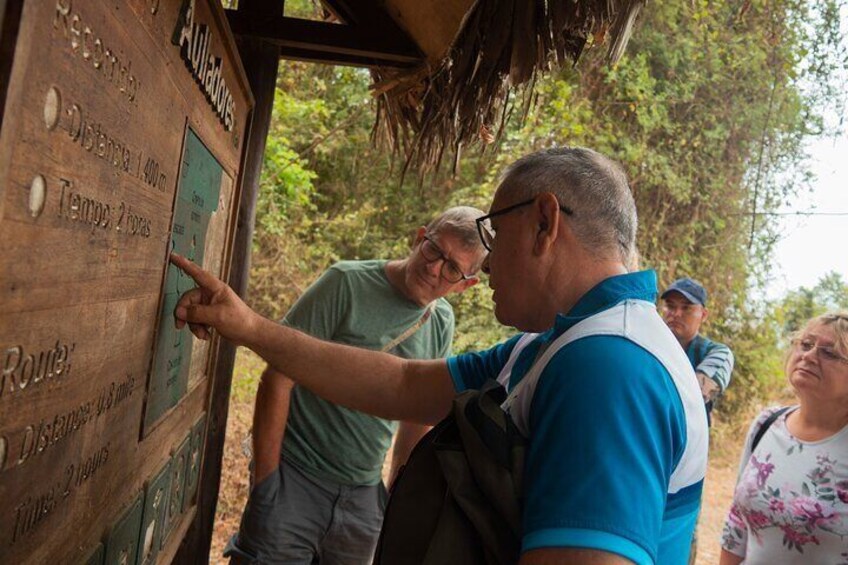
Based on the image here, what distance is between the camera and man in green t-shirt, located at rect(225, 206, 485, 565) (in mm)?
2672

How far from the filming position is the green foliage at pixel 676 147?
9.72 m

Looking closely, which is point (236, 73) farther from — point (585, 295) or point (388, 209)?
point (388, 209)

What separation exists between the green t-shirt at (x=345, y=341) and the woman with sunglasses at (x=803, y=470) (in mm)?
1588

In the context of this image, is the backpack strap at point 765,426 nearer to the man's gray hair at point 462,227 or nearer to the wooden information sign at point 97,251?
the man's gray hair at point 462,227

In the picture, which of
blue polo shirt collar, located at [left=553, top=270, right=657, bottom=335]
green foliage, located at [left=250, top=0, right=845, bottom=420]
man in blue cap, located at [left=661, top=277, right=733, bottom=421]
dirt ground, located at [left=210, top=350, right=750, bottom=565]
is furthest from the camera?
green foliage, located at [left=250, top=0, right=845, bottom=420]

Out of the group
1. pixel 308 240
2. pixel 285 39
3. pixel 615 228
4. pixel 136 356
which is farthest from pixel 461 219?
pixel 308 240

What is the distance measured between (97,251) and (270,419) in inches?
63.4

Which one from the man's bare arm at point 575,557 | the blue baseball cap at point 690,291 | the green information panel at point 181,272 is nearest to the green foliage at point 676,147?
the blue baseball cap at point 690,291

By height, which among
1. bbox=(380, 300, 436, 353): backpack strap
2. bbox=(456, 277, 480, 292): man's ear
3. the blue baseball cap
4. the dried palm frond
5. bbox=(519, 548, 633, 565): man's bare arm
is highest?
the dried palm frond

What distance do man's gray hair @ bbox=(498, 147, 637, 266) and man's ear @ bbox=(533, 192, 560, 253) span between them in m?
0.03

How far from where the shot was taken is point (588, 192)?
4.79 feet

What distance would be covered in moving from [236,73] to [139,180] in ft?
3.20

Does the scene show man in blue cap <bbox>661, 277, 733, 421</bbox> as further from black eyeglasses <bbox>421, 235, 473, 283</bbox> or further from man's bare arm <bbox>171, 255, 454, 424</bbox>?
man's bare arm <bbox>171, 255, 454, 424</bbox>

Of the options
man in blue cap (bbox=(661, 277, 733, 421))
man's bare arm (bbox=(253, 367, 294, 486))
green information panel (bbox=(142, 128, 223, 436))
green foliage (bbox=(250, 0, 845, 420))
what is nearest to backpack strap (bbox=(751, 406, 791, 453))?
man in blue cap (bbox=(661, 277, 733, 421))
